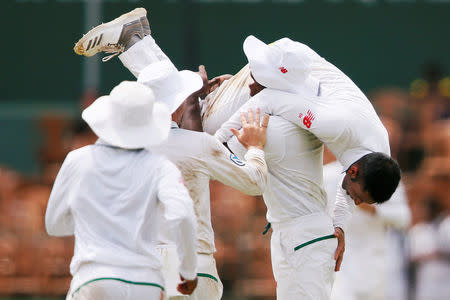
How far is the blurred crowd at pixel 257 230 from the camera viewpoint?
1014cm

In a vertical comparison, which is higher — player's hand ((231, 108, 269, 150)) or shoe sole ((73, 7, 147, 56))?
shoe sole ((73, 7, 147, 56))

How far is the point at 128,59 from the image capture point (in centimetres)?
613

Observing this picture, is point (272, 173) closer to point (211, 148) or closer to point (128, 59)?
point (211, 148)

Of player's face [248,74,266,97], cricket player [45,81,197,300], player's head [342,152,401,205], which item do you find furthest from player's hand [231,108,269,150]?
cricket player [45,81,197,300]

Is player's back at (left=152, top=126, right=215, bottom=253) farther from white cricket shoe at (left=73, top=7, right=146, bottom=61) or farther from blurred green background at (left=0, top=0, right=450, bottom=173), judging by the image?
blurred green background at (left=0, top=0, right=450, bottom=173)

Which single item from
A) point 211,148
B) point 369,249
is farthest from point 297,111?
point 369,249

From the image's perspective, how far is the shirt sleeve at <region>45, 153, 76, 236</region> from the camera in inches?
195

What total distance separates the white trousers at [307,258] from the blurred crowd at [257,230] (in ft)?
14.0

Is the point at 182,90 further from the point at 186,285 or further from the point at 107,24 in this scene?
the point at 186,285

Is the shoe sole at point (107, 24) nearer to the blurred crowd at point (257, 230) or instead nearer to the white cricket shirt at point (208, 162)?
the white cricket shirt at point (208, 162)

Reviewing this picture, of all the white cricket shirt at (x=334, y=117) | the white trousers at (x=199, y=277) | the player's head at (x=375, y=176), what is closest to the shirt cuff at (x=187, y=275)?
the white trousers at (x=199, y=277)

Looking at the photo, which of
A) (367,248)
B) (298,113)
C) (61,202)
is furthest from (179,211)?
(367,248)

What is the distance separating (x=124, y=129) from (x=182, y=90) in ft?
2.17

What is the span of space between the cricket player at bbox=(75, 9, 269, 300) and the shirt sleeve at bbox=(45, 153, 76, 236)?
0.60 m
